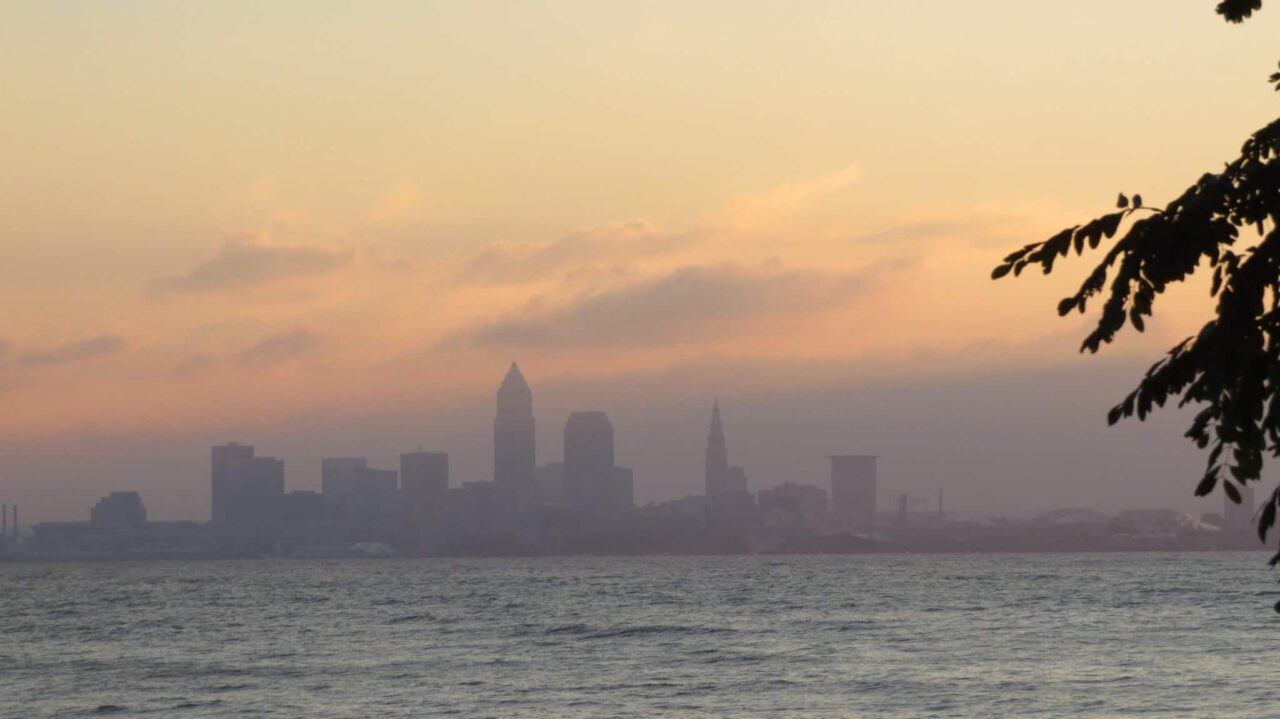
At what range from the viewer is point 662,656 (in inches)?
3228

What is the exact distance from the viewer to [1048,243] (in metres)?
10.4

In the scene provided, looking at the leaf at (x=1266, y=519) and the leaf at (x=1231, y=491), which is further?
the leaf at (x=1231, y=491)

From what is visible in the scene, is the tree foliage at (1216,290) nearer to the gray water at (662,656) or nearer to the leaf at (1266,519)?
the leaf at (1266,519)

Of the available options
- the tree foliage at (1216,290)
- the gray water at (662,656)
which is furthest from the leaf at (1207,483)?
the gray water at (662,656)

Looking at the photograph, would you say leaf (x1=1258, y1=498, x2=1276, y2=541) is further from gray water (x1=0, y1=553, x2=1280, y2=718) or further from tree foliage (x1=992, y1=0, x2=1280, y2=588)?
gray water (x1=0, y1=553, x2=1280, y2=718)

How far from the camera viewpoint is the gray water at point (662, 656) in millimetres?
60438

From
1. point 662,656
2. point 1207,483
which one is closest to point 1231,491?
point 1207,483

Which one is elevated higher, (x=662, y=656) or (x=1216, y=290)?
(x=1216, y=290)

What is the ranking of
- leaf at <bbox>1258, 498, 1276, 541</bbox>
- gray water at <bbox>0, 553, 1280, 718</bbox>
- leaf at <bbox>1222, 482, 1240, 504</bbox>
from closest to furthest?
leaf at <bbox>1258, 498, 1276, 541</bbox> < leaf at <bbox>1222, 482, 1240, 504</bbox> < gray water at <bbox>0, 553, 1280, 718</bbox>

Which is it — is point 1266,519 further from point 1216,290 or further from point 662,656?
point 662,656

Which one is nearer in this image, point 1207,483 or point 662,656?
point 1207,483

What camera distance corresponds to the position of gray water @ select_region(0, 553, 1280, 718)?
198ft

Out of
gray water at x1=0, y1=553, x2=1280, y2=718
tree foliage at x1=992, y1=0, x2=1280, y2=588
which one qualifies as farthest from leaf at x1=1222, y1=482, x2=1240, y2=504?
gray water at x1=0, y1=553, x2=1280, y2=718

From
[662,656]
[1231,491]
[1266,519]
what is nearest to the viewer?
[1266,519]
